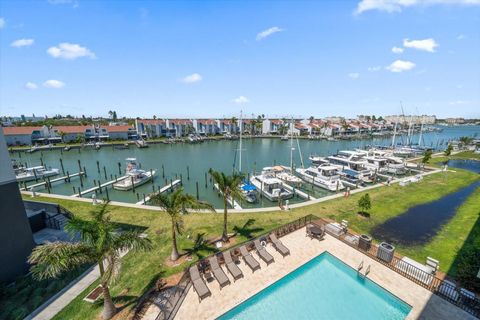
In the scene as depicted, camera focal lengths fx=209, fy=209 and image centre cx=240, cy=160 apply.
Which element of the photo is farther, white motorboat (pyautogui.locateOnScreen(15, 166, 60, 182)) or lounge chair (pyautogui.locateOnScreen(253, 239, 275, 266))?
white motorboat (pyautogui.locateOnScreen(15, 166, 60, 182))

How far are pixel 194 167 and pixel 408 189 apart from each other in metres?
39.5

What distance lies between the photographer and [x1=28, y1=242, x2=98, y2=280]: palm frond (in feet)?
25.5

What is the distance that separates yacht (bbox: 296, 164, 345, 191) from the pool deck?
61.8 feet

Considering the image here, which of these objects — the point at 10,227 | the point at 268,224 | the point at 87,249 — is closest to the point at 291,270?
the point at 268,224

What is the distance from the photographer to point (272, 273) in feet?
40.5

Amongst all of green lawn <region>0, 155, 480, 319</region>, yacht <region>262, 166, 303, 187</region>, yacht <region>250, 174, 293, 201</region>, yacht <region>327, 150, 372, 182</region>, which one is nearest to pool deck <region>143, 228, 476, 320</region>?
green lawn <region>0, 155, 480, 319</region>

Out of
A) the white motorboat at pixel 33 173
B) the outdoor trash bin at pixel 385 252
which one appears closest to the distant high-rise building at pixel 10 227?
the outdoor trash bin at pixel 385 252

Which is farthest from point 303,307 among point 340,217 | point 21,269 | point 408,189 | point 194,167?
point 194,167

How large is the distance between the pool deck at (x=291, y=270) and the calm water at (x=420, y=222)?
16.5 ft

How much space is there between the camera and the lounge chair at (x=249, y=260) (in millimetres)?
12506

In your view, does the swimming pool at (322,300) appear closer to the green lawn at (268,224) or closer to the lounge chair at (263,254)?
the lounge chair at (263,254)

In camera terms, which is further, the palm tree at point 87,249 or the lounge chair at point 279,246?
the lounge chair at point 279,246

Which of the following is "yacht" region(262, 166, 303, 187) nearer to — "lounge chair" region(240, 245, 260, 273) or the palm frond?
"lounge chair" region(240, 245, 260, 273)

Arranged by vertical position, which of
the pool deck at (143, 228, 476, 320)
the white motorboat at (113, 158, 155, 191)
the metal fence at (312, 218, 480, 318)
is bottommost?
the white motorboat at (113, 158, 155, 191)
